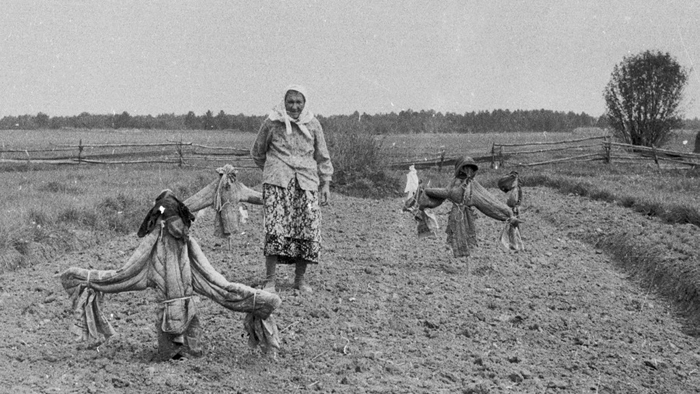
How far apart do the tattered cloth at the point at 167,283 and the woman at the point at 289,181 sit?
6.70 feet

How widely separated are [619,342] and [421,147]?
27.6 metres

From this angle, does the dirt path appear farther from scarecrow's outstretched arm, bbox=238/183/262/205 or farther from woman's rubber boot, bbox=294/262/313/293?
scarecrow's outstretched arm, bbox=238/183/262/205

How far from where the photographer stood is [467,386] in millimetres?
5734

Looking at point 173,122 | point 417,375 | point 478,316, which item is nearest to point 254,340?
point 417,375

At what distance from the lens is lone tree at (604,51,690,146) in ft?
98.5

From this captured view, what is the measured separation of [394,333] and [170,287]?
6.57 ft

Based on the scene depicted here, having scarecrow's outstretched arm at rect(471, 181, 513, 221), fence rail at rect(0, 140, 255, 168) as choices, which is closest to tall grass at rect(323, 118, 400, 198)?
fence rail at rect(0, 140, 255, 168)

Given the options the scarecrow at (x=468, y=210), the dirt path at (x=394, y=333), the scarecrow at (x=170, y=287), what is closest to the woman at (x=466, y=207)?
the scarecrow at (x=468, y=210)

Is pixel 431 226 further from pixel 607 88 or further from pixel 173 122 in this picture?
pixel 173 122

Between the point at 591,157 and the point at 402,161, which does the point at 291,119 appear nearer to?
the point at 402,161

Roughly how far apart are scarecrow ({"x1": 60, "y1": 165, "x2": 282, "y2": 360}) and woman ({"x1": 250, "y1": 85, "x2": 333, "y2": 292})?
2022 mm

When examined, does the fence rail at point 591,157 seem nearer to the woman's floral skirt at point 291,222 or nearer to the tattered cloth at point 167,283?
the woman's floral skirt at point 291,222

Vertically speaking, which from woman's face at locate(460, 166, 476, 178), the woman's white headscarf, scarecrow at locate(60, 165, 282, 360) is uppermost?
the woman's white headscarf

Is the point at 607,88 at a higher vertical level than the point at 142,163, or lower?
higher
